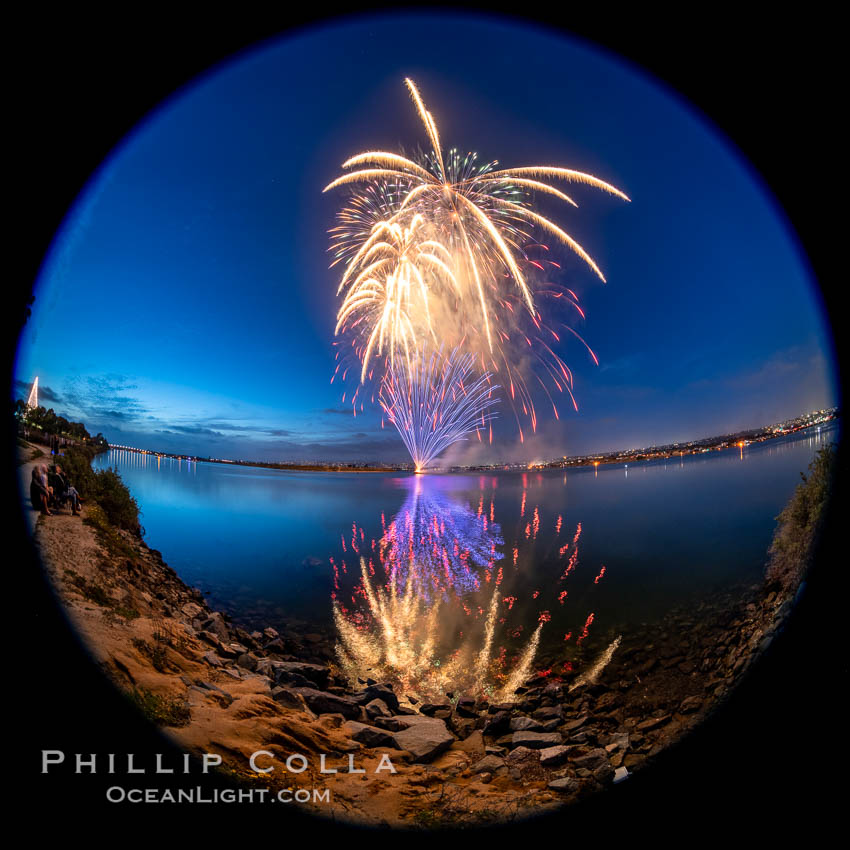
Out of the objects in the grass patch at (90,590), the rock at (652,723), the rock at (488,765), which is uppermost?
the grass patch at (90,590)

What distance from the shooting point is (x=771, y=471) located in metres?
4.18

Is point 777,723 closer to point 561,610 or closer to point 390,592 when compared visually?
point 561,610

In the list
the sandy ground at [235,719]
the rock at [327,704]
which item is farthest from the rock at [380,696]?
the sandy ground at [235,719]

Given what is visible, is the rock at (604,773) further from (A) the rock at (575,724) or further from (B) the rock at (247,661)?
(B) the rock at (247,661)

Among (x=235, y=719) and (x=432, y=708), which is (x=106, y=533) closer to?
(x=235, y=719)

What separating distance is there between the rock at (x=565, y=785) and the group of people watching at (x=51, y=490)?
5011 millimetres

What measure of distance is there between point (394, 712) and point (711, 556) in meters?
5.23

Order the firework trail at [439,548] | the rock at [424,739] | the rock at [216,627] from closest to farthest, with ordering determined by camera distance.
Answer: the rock at [424,739] < the rock at [216,627] < the firework trail at [439,548]

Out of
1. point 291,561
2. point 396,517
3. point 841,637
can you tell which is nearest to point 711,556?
point 841,637

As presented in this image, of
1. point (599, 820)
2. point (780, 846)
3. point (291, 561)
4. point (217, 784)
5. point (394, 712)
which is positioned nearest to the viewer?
point (780, 846)

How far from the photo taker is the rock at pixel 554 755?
106 inches

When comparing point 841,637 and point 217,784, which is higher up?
point 841,637

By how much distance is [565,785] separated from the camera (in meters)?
2.43

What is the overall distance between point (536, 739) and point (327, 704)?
2.07 meters
